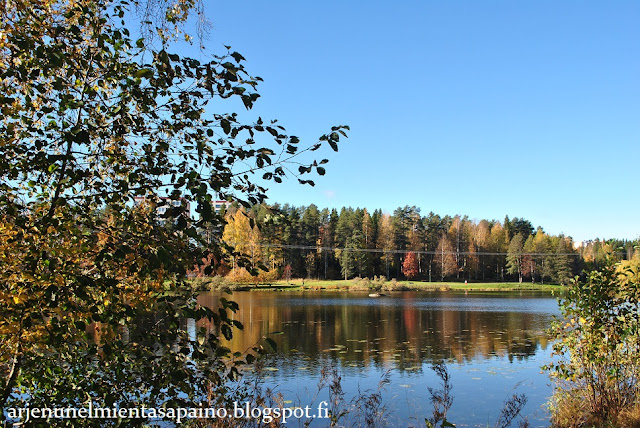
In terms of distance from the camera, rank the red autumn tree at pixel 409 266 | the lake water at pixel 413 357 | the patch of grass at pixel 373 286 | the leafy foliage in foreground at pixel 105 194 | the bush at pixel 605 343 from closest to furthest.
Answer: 1. the leafy foliage in foreground at pixel 105 194
2. the bush at pixel 605 343
3. the lake water at pixel 413 357
4. the patch of grass at pixel 373 286
5. the red autumn tree at pixel 409 266

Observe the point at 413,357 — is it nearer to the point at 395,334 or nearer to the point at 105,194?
the point at 395,334

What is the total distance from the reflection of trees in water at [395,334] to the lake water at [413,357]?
0.10 ft

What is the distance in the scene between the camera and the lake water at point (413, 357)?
33.8ft

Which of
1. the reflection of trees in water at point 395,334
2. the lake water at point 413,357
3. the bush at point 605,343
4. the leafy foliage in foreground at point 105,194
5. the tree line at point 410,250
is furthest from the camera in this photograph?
the tree line at point 410,250

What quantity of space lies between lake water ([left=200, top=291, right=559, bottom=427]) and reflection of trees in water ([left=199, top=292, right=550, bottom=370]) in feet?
0.10

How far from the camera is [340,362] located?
46.4ft

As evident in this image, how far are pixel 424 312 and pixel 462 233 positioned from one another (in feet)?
179

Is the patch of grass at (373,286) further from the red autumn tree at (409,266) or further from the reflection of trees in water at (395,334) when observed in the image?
the reflection of trees in water at (395,334)

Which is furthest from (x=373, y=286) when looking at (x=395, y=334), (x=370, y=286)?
(x=395, y=334)

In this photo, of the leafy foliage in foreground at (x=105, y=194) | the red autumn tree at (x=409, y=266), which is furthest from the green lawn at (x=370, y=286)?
the leafy foliage in foreground at (x=105, y=194)

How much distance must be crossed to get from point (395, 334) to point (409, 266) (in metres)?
55.1

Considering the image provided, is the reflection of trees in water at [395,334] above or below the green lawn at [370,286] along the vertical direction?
above

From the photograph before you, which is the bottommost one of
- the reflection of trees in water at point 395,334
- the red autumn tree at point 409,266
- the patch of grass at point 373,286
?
the patch of grass at point 373,286

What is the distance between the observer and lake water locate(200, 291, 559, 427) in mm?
10289
